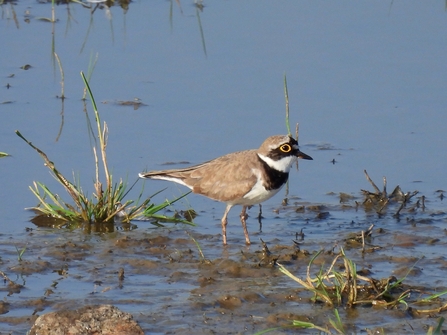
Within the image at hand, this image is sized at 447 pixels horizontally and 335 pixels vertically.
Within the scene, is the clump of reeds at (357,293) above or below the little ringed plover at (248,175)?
below

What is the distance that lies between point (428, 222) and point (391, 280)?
77.3 inches

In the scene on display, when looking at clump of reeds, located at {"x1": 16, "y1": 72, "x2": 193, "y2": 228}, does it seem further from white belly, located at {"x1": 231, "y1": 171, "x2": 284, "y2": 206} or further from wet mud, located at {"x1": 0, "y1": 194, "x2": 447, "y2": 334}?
white belly, located at {"x1": 231, "y1": 171, "x2": 284, "y2": 206}

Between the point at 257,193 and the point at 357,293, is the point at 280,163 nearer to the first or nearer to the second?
the point at 257,193

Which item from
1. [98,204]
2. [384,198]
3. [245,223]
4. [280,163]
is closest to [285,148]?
[280,163]

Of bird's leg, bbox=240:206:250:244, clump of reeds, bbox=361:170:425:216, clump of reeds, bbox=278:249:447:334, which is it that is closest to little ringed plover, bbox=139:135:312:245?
bird's leg, bbox=240:206:250:244

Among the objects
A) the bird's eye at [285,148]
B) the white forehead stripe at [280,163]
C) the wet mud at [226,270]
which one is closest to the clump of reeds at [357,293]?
the wet mud at [226,270]

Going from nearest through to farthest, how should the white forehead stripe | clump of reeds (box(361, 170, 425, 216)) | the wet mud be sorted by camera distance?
the wet mud, the white forehead stripe, clump of reeds (box(361, 170, 425, 216))

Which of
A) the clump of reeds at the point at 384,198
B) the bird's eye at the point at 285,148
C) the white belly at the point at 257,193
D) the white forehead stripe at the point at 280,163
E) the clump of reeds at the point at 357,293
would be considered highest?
the bird's eye at the point at 285,148

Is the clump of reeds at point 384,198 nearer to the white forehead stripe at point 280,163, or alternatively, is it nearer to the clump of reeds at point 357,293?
the white forehead stripe at point 280,163

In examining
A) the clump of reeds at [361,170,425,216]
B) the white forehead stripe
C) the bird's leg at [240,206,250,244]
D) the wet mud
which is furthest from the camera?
the clump of reeds at [361,170,425,216]

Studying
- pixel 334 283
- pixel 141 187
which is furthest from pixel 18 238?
pixel 334 283

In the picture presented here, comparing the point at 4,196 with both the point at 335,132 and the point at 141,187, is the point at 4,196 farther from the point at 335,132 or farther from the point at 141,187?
the point at 335,132

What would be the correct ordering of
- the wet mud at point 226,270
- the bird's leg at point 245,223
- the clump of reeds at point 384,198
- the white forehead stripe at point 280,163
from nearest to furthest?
the wet mud at point 226,270
the bird's leg at point 245,223
the white forehead stripe at point 280,163
the clump of reeds at point 384,198

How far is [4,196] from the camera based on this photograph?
28.1ft
